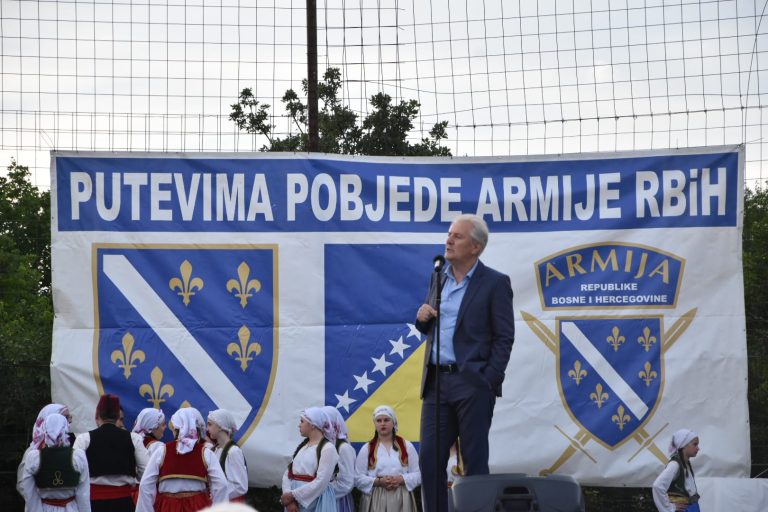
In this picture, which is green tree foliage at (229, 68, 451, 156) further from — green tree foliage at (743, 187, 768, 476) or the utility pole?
green tree foliage at (743, 187, 768, 476)

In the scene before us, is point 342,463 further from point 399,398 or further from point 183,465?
point 183,465

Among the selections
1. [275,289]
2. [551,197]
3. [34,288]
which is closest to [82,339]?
[275,289]

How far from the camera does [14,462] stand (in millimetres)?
11602

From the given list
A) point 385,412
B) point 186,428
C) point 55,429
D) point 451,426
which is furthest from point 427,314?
point 55,429

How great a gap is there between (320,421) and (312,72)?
123 inches

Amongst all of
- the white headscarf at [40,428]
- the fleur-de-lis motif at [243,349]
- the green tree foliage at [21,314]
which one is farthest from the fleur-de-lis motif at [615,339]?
the green tree foliage at [21,314]

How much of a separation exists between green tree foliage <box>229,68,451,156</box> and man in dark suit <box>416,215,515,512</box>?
11.9 feet

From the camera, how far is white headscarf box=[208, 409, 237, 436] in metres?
9.02

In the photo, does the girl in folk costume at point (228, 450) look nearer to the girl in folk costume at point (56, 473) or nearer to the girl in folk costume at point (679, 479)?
the girl in folk costume at point (56, 473)

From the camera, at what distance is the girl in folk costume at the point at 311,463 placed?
8930mm

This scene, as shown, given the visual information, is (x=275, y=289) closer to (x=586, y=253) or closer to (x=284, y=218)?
(x=284, y=218)

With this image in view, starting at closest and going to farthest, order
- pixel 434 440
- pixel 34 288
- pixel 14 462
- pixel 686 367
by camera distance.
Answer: pixel 434 440, pixel 686 367, pixel 14 462, pixel 34 288

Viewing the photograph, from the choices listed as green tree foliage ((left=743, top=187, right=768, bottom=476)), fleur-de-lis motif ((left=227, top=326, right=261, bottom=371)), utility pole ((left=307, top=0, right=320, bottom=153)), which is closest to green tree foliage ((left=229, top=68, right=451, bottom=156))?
utility pole ((left=307, top=0, right=320, bottom=153))

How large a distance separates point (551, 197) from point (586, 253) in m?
0.52
